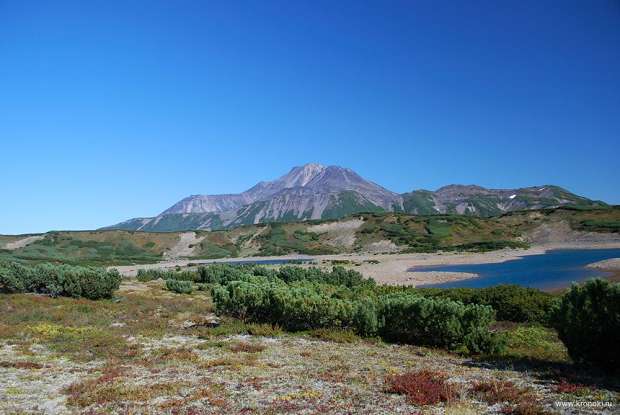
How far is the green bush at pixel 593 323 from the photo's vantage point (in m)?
14.3

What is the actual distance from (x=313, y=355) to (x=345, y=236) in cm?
15735

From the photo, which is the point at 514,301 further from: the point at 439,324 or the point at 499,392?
the point at 499,392

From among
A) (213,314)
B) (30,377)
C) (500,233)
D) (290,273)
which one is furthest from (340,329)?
(500,233)

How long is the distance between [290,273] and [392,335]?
3191 centimetres

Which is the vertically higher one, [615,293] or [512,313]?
[615,293]

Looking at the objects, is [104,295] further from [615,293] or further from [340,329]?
[615,293]

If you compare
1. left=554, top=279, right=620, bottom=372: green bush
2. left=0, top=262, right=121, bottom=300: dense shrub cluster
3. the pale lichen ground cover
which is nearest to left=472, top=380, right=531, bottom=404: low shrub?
the pale lichen ground cover

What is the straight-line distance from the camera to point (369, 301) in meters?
23.1

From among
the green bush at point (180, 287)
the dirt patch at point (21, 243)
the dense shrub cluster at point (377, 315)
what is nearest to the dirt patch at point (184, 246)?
the dirt patch at point (21, 243)

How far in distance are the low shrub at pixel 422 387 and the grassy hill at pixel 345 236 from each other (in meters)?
124

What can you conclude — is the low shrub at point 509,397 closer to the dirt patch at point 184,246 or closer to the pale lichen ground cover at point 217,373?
the pale lichen ground cover at point 217,373

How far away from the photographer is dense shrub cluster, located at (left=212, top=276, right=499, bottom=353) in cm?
1959

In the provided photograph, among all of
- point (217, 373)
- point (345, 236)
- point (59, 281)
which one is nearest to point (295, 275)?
point (59, 281)

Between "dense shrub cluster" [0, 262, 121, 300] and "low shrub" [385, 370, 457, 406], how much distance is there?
3159 cm
